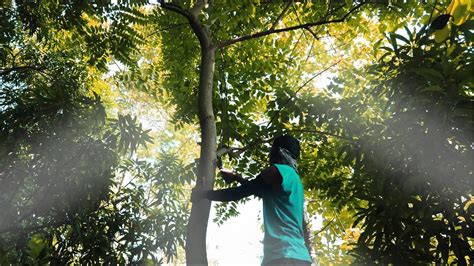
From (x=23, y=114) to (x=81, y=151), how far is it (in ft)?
2.68

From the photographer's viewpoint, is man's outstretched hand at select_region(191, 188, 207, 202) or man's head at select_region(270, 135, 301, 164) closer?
man's outstretched hand at select_region(191, 188, 207, 202)

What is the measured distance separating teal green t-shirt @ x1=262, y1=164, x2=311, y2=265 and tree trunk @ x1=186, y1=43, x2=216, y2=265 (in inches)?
20.7

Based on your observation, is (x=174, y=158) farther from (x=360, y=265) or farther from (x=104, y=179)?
(x=360, y=265)

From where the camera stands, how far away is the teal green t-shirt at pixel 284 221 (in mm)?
2572

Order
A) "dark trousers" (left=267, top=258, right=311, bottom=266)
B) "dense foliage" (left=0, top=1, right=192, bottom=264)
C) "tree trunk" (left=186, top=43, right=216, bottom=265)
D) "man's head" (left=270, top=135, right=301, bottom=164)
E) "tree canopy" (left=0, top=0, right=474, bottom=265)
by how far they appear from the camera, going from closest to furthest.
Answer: "dark trousers" (left=267, top=258, right=311, bottom=266)
"tree trunk" (left=186, top=43, right=216, bottom=265)
"man's head" (left=270, top=135, right=301, bottom=164)
"tree canopy" (left=0, top=0, right=474, bottom=265)
"dense foliage" (left=0, top=1, right=192, bottom=264)

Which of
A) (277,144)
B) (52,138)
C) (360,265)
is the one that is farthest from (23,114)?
(360,265)

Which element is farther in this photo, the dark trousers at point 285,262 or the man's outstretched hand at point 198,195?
the man's outstretched hand at point 198,195

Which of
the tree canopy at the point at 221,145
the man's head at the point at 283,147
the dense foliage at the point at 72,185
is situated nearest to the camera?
the man's head at the point at 283,147

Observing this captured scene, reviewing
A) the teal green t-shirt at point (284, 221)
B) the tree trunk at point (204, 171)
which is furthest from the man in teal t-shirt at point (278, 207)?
the tree trunk at point (204, 171)

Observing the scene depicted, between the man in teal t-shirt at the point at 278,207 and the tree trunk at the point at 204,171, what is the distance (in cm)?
13

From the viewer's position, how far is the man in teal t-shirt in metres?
2.56

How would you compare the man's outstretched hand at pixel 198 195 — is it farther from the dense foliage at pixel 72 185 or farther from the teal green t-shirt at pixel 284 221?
the dense foliage at pixel 72 185

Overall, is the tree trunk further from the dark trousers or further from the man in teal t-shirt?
the dark trousers

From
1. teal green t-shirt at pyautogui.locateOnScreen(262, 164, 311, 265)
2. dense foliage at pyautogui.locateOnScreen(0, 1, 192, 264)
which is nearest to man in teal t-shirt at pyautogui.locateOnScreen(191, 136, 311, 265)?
teal green t-shirt at pyautogui.locateOnScreen(262, 164, 311, 265)
